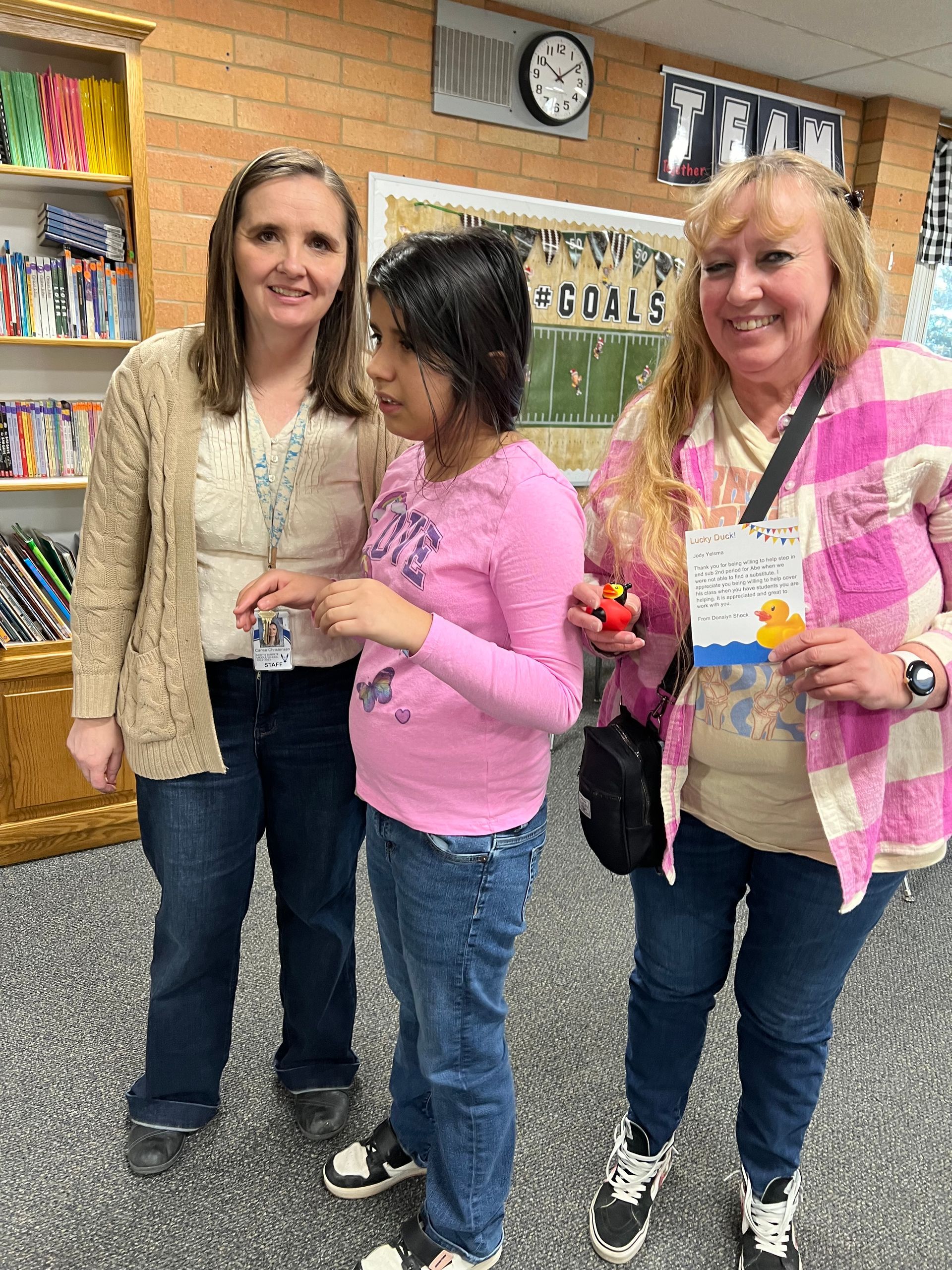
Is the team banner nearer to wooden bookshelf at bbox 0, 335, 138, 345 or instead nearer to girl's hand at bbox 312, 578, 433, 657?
wooden bookshelf at bbox 0, 335, 138, 345

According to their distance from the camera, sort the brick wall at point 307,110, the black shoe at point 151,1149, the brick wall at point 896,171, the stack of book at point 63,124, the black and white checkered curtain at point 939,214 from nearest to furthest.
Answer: the black shoe at point 151,1149 < the stack of book at point 63,124 < the brick wall at point 307,110 < the brick wall at point 896,171 < the black and white checkered curtain at point 939,214

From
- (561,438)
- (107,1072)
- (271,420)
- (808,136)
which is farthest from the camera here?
(808,136)

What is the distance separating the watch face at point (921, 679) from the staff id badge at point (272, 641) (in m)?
0.84

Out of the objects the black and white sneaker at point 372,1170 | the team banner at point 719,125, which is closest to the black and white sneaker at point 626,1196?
the black and white sneaker at point 372,1170

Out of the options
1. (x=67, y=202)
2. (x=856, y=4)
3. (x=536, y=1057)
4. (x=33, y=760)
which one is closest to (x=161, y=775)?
(x=536, y=1057)

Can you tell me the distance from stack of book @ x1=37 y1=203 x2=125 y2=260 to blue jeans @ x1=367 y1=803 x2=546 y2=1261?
2.06m

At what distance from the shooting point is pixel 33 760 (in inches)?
102

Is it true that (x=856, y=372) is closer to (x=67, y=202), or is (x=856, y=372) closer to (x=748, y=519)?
(x=748, y=519)

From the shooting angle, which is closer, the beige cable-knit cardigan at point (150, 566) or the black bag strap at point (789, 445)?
the black bag strap at point (789, 445)

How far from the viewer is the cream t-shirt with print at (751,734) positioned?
1.17m

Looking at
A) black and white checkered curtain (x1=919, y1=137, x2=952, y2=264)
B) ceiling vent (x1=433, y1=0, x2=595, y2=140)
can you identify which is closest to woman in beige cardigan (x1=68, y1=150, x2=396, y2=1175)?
ceiling vent (x1=433, y1=0, x2=595, y2=140)

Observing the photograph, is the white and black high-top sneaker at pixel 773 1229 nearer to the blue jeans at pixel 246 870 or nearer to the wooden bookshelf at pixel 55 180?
the blue jeans at pixel 246 870

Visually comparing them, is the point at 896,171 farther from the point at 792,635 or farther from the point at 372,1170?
the point at 372,1170

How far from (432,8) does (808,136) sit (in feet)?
6.99
